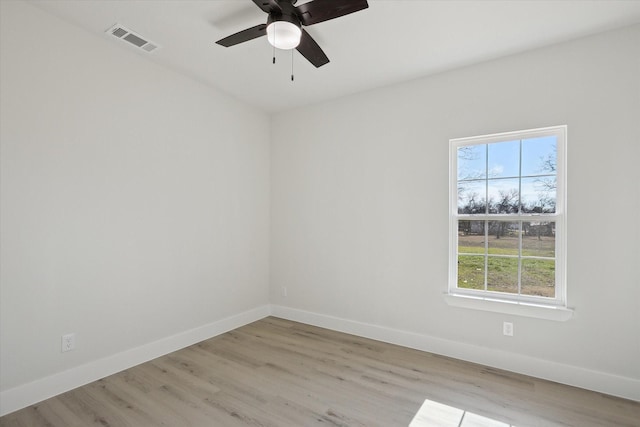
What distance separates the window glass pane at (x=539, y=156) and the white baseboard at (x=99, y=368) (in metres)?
3.54

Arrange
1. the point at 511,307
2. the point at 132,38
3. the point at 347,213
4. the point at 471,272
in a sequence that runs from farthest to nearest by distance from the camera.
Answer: the point at 347,213
the point at 471,272
the point at 511,307
the point at 132,38

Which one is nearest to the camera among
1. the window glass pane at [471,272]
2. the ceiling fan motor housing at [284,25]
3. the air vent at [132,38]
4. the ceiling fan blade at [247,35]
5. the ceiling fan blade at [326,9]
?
the ceiling fan blade at [326,9]

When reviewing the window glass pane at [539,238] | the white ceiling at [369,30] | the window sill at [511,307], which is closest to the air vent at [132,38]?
the white ceiling at [369,30]

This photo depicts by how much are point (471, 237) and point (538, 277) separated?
24.9 inches

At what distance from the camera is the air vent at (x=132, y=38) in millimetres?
2525

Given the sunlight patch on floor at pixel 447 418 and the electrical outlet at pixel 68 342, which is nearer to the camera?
the sunlight patch on floor at pixel 447 418

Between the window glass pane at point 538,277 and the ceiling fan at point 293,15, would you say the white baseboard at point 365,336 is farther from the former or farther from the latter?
the ceiling fan at point 293,15

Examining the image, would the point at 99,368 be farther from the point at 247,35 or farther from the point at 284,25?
the point at 284,25

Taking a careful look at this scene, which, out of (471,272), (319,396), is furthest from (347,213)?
(319,396)

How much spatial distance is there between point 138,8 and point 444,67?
2.65m

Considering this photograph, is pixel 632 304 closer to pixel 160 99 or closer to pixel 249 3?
pixel 249 3

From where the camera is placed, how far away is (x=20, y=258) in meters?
2.23

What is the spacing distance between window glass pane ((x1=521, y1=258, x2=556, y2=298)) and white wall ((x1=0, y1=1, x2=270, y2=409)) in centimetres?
310

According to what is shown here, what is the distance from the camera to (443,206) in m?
3.17
